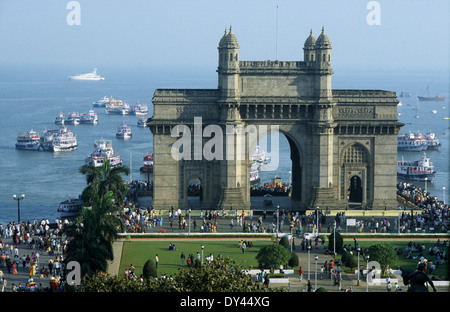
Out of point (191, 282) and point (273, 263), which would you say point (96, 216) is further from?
point (191, 282)

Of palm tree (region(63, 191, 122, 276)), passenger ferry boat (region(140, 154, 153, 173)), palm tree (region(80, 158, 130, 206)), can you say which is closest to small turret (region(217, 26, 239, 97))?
palm tree (region(80, 158, 130, 206))

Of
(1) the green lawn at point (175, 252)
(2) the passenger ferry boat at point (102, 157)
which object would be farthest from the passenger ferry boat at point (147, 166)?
(1) the green lawn at point (175, 252)

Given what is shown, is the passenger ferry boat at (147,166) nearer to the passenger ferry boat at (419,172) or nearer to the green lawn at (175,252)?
the passenger ferry boat at (419,172)

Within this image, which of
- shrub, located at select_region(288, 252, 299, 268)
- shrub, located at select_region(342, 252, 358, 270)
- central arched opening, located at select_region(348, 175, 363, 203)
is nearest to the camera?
shrub, located at select_region(342, 252, 358, 270)

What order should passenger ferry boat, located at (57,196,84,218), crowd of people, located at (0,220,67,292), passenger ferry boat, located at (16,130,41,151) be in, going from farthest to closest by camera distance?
passenger ferry boat, located at (16,130,41,151)
passenger ferry boat, located at (57,196,84,218)
crowd of people, located at (0,220,67,292)

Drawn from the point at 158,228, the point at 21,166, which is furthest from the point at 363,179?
the point at 21,166

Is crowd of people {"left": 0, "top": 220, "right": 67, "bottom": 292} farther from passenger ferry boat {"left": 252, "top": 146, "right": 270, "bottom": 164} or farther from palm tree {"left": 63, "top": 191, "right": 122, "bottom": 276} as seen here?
passenger ferry boat {"left": 252, "top": 146, "right": 270, "bottom": 164}
